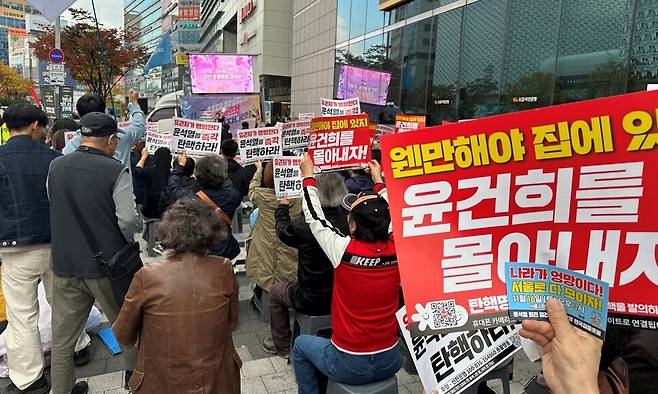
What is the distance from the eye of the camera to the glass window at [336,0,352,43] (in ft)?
79.6

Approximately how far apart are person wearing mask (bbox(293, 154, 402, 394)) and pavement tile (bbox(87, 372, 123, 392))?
1.87 metres

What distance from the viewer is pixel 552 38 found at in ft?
34.6

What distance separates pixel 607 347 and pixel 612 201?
56 cm

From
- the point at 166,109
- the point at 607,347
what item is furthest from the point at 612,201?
the point at 166,109

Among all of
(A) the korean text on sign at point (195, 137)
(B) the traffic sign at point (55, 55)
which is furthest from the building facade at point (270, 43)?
(A) the korean text on sign at point (195, 137)

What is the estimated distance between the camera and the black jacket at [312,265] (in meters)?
3.29

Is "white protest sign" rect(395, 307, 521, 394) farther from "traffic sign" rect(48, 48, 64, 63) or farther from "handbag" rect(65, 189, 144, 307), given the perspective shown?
"traffic sign" rect(48, 48, 64, 63)

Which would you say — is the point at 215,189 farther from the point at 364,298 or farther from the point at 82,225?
the point at 364,298

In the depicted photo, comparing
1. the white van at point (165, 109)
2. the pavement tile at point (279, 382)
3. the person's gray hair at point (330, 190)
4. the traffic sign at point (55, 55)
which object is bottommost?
the pavement tile at point (279, 382)

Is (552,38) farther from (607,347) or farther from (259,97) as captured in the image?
(607,347)

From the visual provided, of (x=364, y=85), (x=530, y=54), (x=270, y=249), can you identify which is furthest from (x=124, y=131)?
(x=530, y=54)

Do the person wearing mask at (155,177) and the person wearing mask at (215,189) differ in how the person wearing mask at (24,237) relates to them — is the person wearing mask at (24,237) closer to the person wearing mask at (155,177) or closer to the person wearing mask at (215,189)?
the person wearing mask at (215,189)

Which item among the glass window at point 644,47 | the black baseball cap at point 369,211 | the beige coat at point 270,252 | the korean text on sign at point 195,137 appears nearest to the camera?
the black baseball cap at point 369,211

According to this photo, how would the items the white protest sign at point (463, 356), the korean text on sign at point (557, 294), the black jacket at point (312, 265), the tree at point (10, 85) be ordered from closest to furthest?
the korean text on sign at point (557, 294) → the white protest sign at point (463, 356) → the black jacket at point (312, 265) → the tree at point (10, 85)
